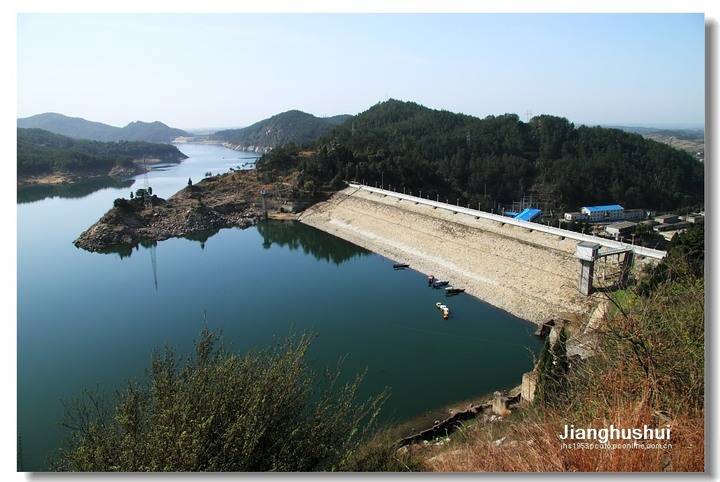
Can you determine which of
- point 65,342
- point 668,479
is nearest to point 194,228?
point 65,342

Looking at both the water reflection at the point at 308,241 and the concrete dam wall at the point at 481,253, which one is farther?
the water reflection at the point at 308,241

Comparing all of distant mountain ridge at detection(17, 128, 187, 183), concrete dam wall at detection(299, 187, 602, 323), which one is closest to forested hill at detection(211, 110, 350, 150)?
distant mountain ridge at detection(17, 128, 187, 183)

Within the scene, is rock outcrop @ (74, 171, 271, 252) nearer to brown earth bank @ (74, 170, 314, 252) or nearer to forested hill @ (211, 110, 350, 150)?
brown earth bank @ (74, 170, 314, 252)

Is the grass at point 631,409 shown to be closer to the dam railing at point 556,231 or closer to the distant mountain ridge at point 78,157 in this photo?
the dam railing at point 556,231

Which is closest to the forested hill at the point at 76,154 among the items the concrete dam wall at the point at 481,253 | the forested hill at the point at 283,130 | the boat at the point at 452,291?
the forested hill at the point at 283,130

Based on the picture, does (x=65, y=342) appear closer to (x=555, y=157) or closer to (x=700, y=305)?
(x=700, y=305)

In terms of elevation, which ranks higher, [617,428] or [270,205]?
[617,428]

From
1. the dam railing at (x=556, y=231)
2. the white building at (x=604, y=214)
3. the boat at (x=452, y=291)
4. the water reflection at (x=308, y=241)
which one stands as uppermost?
the dam railing at (x=556, y=231)

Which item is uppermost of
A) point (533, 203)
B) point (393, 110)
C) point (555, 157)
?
point (393, 110)
